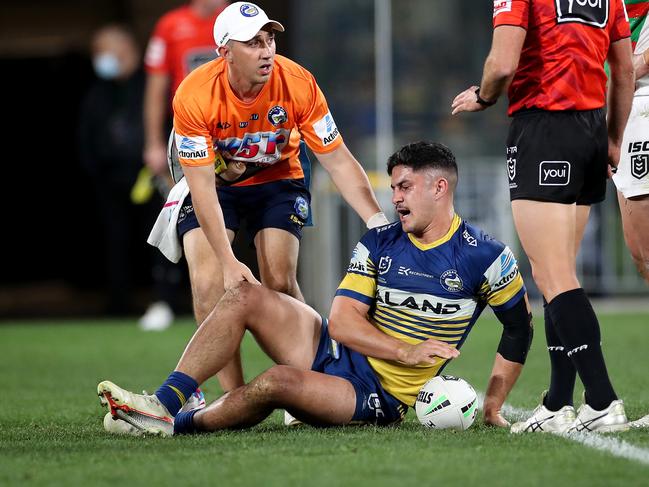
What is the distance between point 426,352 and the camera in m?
4.96

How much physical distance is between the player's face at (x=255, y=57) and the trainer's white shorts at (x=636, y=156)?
1.78 meters

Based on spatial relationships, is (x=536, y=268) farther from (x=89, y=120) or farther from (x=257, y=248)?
(x=89, y=120)

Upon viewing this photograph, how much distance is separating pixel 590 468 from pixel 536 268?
3.73 ft

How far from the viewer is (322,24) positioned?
1352 cm

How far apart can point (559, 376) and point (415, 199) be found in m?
0.97

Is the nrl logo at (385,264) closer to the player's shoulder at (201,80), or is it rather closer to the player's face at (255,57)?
the player's face at (255,57)

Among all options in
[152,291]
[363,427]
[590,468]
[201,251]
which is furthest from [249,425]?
[152,291]

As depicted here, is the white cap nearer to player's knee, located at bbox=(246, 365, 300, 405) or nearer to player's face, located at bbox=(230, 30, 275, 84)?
player's face, located at bbox=(230, 30, 275, 84)

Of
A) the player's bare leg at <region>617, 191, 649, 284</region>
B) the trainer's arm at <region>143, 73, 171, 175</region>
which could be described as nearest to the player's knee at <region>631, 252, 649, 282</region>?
the player's bare leg at <region>617, 191, 649, 284</region>

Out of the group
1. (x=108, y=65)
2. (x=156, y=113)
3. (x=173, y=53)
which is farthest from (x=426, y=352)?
(x=108, y=65)

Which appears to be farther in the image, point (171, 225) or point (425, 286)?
point (171, 225)

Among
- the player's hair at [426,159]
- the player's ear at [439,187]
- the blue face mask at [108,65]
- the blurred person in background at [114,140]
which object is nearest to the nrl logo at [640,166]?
the player's hair at [426,159]

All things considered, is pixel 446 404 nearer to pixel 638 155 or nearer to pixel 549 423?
pixel 549 423

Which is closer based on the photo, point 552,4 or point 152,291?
point 552,4
